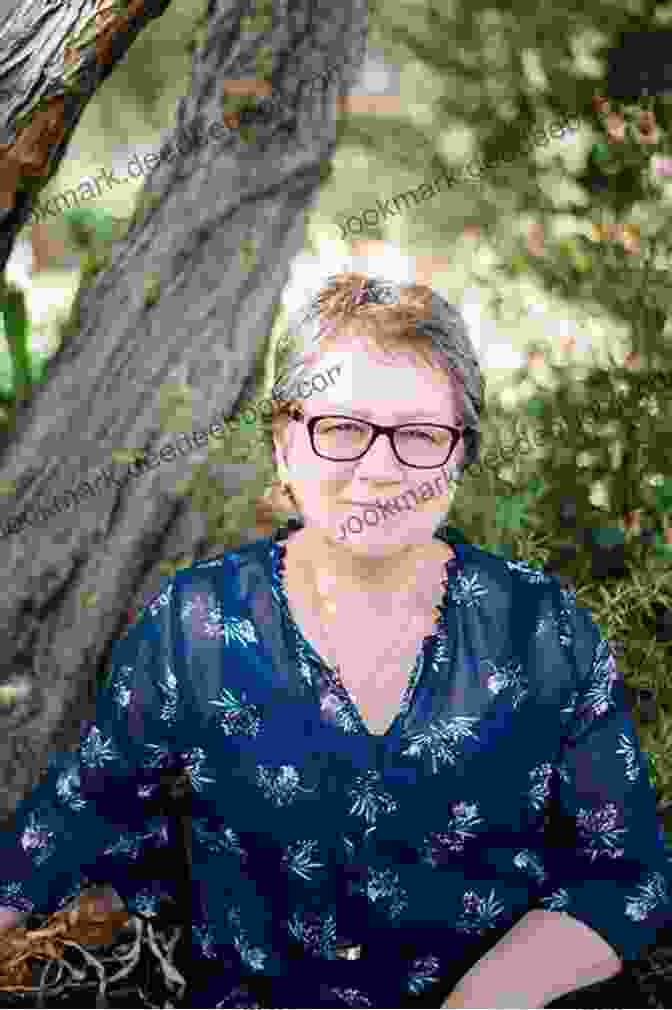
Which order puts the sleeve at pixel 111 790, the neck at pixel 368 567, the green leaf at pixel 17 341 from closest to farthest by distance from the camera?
the neck at pixel 368 567 → the sleeve at pixel 111 790 → the green leaf at pixel 17 341

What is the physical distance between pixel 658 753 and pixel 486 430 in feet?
3.20

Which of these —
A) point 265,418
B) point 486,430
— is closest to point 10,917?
point 265,418

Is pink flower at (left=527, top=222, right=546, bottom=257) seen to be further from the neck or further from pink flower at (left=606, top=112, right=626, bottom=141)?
the neck

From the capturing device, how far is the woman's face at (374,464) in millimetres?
1856

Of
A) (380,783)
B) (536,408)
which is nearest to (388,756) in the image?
(380,783)

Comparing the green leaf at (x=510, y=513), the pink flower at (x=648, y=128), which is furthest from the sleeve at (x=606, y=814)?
the pink flower at (x=648, y=128)

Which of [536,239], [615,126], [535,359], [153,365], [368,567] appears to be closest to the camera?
[368,567]

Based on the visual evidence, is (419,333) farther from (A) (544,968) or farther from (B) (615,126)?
(B) (615,126)

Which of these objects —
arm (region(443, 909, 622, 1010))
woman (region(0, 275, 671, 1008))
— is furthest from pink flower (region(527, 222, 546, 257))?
arm (region(443, 909, 622, 1010))

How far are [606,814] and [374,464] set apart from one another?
67 cm

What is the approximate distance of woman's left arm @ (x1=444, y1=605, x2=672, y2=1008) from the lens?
205cm

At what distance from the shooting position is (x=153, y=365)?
3.50 meters

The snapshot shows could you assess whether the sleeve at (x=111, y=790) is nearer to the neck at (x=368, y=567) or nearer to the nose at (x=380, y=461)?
the neck at (x=368, y=567)

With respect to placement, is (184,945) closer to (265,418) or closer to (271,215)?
(265,418)
